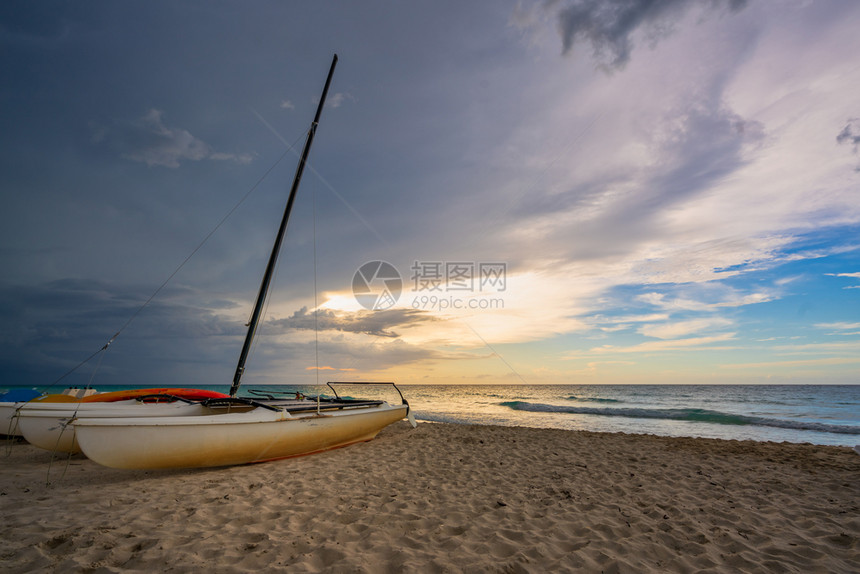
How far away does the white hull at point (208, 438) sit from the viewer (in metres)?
5.28

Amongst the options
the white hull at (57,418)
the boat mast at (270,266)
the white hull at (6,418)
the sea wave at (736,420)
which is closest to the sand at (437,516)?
the white hull at (57,418)

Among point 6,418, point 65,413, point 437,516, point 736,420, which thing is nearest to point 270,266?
point 65,413

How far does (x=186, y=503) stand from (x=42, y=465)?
4818 mm

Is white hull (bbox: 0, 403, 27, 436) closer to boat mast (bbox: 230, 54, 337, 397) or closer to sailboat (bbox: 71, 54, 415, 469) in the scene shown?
sailboat (bbox: 71, 54, 415, 469)

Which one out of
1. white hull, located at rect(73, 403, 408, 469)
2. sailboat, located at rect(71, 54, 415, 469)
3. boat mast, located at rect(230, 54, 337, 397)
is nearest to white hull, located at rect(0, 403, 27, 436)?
sailboat, located at rect(71, 54, 415, 469)

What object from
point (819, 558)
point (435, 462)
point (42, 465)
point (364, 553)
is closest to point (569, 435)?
point (435, 462)

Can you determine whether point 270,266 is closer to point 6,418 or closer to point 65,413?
point 65,413

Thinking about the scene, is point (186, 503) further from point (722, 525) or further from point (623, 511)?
point (722, 525)

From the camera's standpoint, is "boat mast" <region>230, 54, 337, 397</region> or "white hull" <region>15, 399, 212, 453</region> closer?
"white hull" <region>15, 399, 212, 453</region>

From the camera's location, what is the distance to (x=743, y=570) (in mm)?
3273

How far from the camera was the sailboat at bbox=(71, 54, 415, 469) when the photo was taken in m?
5.31

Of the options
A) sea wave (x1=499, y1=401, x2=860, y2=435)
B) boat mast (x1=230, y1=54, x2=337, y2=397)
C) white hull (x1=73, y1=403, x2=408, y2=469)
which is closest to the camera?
white hull (x1=73, y1=403, x2=408, y2=469)

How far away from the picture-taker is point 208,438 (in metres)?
6.06

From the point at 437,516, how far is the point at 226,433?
392 centimetres
